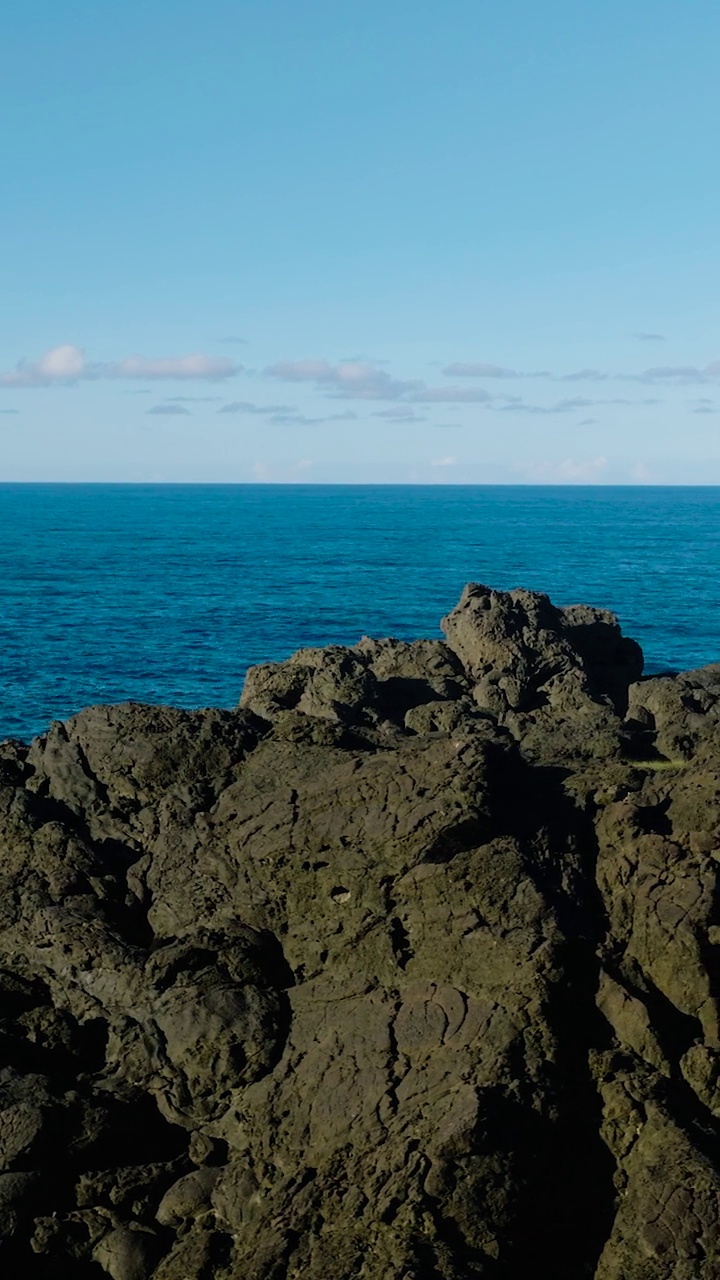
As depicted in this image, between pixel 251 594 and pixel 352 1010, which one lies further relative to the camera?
pixel 251 594

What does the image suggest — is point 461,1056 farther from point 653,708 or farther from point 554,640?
point 554,640

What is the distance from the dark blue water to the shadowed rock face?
90.0 ft

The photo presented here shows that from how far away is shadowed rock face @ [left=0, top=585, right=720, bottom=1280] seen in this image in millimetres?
14172

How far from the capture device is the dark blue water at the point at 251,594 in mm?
→ 59406

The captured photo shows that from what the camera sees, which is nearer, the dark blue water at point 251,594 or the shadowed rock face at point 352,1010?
the shadowed rock face at point 352,1010

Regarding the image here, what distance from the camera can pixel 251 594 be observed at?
95375mm

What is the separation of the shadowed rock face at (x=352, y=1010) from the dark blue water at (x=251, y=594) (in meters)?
27.4

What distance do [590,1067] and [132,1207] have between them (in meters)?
5.73

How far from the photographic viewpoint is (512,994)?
16078 millimetres

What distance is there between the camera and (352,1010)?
55.0 ft

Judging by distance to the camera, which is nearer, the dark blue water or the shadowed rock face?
the shadowed rock face

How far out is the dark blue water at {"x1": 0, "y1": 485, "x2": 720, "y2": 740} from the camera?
59406 mm

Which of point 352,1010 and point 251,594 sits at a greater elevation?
point 352,1010

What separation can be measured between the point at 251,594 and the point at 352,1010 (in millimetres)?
79441
